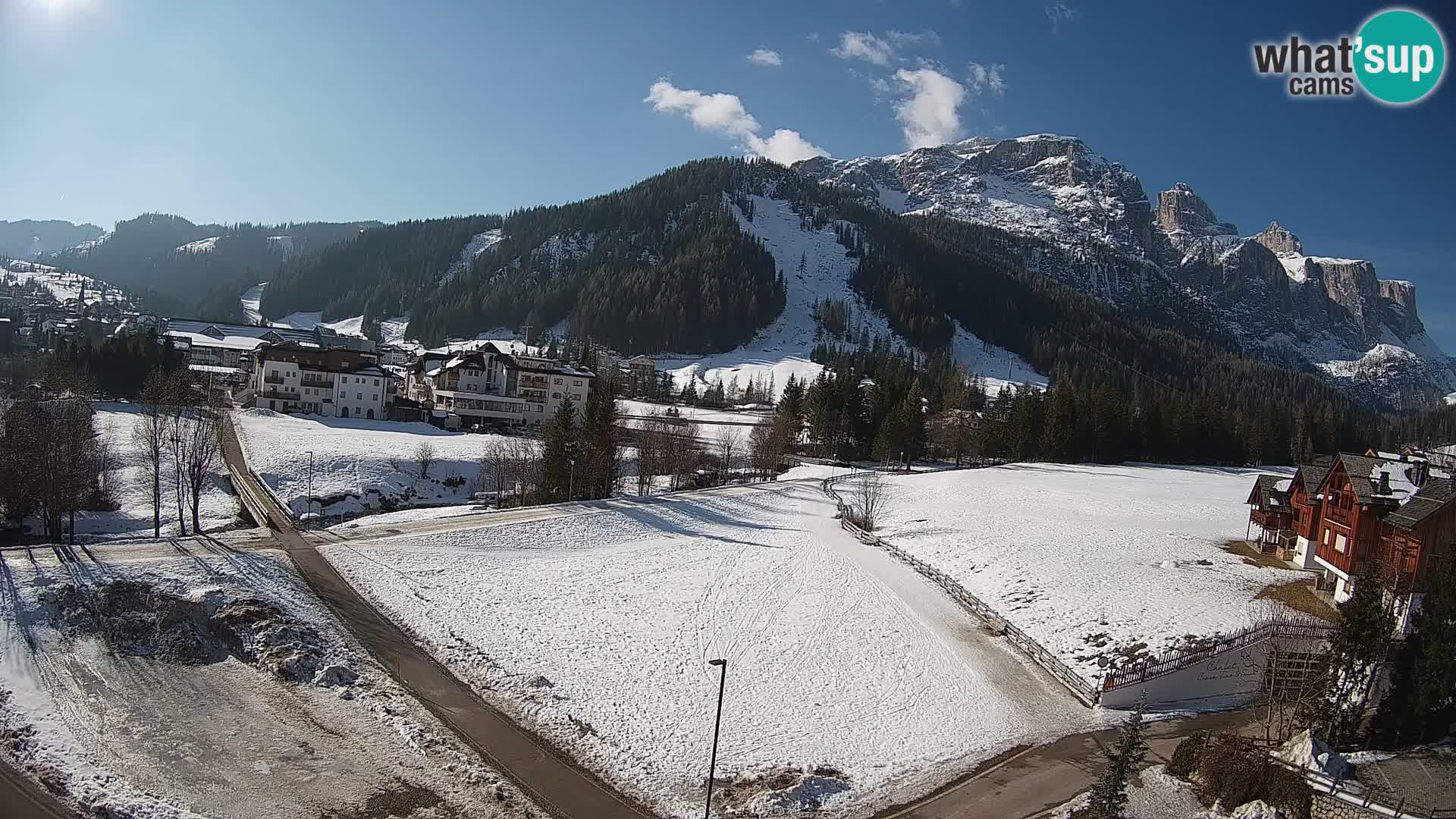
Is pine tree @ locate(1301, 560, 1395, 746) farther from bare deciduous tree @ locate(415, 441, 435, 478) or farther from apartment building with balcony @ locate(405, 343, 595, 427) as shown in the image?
apartment building with balcony @ locate(405, 343, 595, 427)

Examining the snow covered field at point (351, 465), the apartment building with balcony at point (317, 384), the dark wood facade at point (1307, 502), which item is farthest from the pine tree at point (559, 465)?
the dark wood facade at point (1307, 502)

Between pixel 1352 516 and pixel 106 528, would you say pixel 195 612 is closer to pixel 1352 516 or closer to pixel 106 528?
pixel 106 528

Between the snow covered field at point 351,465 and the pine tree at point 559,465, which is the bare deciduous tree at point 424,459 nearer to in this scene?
the snow covered field at point 351,465

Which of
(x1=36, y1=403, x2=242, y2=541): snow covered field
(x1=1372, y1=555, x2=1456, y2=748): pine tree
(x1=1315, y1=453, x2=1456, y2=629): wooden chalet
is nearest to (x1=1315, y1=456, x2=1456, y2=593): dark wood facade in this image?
(x1=1315, y1=453, x2=1456, y2=629): wooden chalet

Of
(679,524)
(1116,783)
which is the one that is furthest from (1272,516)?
(679,524)

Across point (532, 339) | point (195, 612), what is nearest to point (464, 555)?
point (195, 612)

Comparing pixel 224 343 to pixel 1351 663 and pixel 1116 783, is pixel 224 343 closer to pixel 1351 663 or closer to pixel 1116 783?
pixel 1116 783

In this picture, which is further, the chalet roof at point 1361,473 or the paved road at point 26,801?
the chalet roof at point 1361,473
